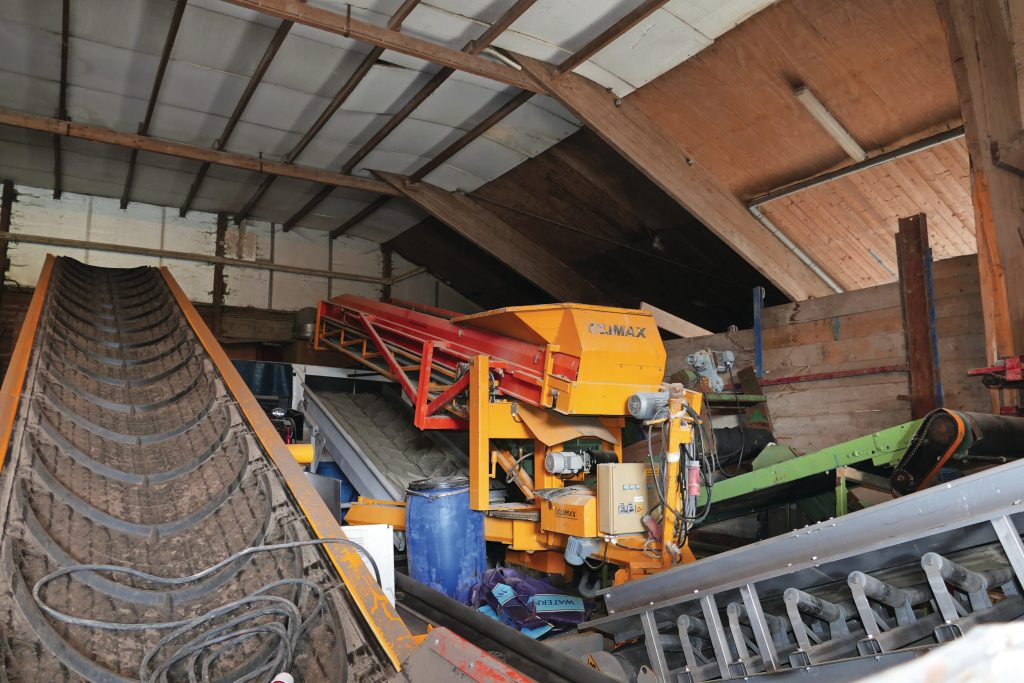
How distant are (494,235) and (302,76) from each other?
3116 mm

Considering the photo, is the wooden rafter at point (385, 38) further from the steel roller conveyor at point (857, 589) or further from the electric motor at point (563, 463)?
the steel roller conveyor at point (857, 589)

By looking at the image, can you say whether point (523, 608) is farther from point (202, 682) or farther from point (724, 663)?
point (202, 682)

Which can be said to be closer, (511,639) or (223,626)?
(223,626)

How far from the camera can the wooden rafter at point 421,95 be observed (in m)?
4.86

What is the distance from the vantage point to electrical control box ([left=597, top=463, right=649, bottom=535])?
12.2 ft

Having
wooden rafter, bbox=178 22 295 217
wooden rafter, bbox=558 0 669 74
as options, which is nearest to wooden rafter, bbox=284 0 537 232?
wooden rafter, bbox=558 0 669 74

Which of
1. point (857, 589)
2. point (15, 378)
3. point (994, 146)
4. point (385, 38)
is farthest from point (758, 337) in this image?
point (15, 378)

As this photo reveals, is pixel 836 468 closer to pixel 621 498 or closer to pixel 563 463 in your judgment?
pixel 621 498

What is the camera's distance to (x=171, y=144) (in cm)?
738

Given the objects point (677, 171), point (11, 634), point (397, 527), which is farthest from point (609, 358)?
point (11, 634)

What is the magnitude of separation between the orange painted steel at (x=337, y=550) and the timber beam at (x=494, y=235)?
4.90 meters

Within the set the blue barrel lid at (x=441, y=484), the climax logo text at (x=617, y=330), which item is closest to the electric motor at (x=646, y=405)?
the climax logo text at (x=617, y=330)

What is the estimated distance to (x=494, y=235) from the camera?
27.8 feet

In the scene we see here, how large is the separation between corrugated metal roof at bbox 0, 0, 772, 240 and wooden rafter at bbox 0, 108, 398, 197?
10 centimetres
